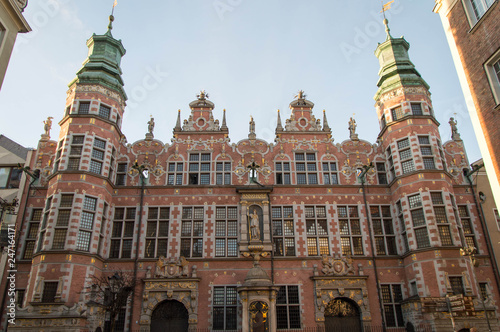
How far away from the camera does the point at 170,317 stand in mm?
23438

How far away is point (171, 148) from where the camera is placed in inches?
1109

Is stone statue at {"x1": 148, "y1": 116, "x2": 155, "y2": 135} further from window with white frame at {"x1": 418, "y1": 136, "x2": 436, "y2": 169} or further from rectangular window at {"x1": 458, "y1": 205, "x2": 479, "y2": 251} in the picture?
rectangular window at {"x1": 458, "y1": 205, "x2": 479, "y2": 251}

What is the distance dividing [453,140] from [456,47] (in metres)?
13.7

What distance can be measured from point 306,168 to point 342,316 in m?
9.75

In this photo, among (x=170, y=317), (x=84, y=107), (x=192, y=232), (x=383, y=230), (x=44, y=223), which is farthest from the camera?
(x=84, y=107)

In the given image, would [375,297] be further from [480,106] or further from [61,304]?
[61,304]

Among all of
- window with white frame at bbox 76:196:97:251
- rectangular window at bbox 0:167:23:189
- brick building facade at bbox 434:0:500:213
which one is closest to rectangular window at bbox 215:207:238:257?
window with white frame at bbox 76:196:97:251

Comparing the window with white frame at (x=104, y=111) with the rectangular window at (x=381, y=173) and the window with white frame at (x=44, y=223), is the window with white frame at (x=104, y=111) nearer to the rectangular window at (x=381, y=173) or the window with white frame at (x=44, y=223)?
the window with white frame at (x=44, y=223)

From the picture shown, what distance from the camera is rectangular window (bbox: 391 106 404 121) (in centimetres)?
2764

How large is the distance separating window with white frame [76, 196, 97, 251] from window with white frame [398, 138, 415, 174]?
65.0ft

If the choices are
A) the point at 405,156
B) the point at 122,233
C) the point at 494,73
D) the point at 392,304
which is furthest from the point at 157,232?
the point at 494,73

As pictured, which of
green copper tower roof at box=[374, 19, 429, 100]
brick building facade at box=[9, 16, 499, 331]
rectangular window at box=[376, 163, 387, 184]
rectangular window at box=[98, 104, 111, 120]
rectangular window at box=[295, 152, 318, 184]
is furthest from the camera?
green copper tower roof at box=[374, 19, 429, 100]

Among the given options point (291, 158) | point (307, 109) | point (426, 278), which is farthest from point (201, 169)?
point (426, 278)

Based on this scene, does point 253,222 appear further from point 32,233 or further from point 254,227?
point 32,233
